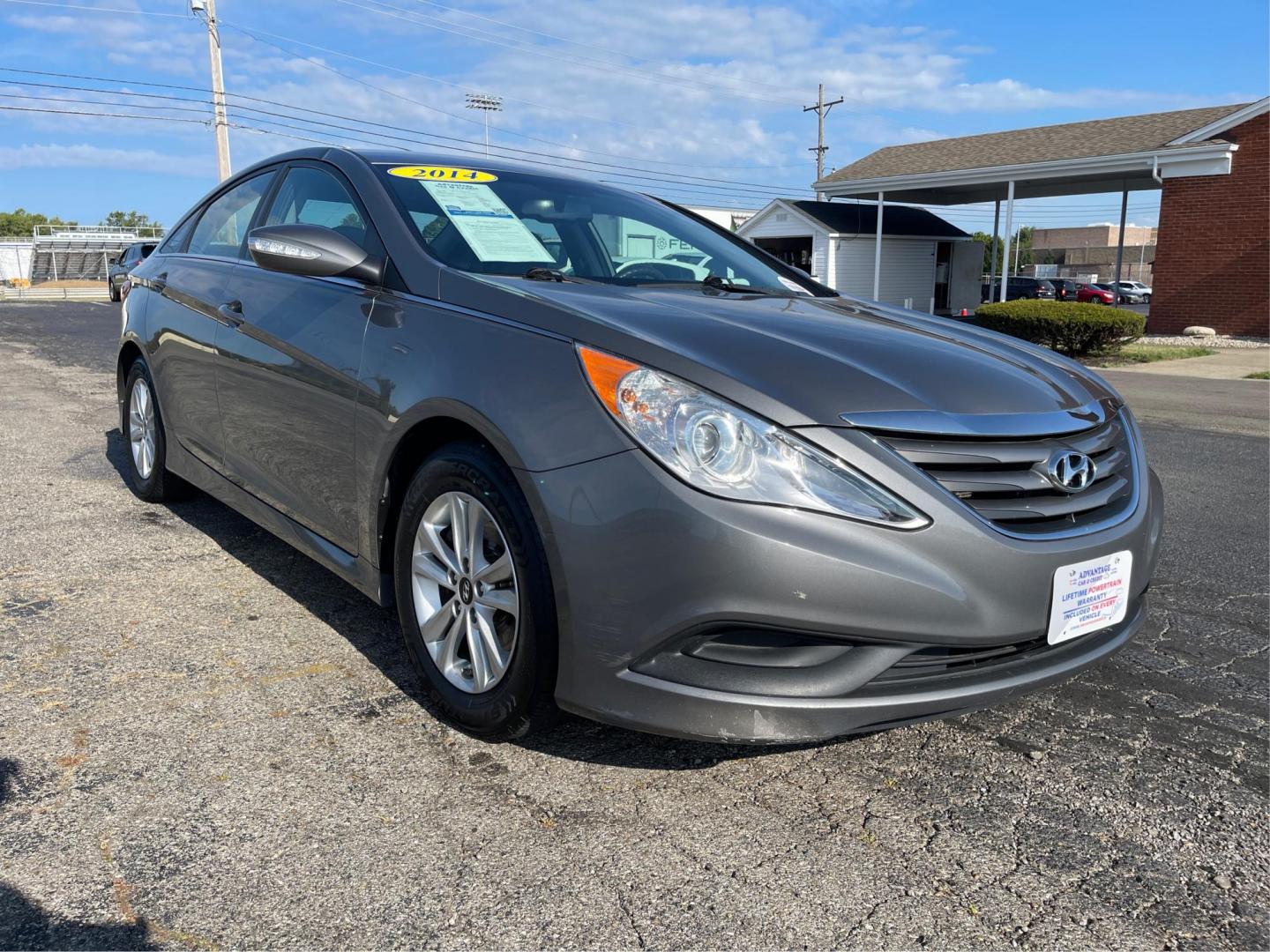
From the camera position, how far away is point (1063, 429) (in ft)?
8.10

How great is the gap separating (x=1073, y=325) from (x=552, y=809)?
51.5 feet

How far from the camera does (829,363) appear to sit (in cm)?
239

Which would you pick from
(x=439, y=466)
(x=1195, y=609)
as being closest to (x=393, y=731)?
(x=439, y=466)

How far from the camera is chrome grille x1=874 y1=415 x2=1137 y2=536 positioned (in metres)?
2.21

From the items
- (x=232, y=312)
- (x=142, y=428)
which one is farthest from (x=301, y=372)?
(x=142, y=428)

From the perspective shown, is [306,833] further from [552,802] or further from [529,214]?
[529,214]

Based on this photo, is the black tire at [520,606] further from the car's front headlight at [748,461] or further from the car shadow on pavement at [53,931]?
the car shadow on pavement at [53,931]

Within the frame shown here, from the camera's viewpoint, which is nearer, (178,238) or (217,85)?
(178,238)

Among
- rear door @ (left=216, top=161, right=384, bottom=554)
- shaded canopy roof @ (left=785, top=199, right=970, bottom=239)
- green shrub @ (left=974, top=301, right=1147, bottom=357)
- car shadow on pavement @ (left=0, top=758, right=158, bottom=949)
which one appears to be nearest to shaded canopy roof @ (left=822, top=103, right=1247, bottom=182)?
shaded canopy roof @ (left=785, top=199, right=970, bottom=239)

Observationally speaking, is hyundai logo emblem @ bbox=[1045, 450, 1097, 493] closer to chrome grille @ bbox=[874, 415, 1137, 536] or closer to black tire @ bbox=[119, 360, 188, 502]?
chrome grille @ bbox=[874, 415, 1137, 536]

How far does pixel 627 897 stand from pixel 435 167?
244 cm

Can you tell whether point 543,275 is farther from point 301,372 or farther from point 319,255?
point 301,372

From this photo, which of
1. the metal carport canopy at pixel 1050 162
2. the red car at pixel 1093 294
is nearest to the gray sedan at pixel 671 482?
the metal carport canopy at pixel 1050 162

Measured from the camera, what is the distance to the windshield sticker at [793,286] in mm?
3701
